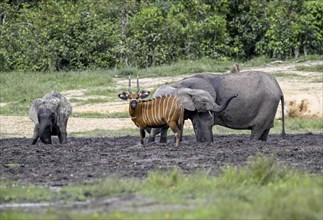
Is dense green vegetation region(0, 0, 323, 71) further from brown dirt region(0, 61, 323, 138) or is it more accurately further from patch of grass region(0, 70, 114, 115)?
brown dirt region(0, 61, 323, 138)

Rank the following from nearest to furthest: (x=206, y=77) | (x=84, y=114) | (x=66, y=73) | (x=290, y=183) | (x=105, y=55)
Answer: (x=290, y=183), (x=206, y=77), (x=84, y=114), (x=66, y=73), (x=105, y=55)

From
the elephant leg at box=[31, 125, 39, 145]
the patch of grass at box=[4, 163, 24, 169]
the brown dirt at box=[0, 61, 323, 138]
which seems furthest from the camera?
the brown dirt at box=[0, 61, 323, 138]

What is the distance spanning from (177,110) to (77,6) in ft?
71.5

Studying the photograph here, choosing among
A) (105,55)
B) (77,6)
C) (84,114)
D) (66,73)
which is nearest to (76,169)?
(84,114)

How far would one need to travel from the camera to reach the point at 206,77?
19.9 m

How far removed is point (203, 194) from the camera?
1095cm

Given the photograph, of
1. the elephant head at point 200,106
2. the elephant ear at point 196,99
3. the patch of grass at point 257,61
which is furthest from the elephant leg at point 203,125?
the patch of grass at point 257,61

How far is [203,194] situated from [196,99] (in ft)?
25.6

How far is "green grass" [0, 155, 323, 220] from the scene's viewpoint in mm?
9414

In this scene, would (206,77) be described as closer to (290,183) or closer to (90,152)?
(90,152)

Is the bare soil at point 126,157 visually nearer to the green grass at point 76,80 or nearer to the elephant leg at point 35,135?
the elephant leg at point 35,135

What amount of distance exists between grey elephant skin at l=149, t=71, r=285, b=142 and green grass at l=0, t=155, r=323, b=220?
6985 mm

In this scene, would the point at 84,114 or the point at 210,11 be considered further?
the point at 210,11

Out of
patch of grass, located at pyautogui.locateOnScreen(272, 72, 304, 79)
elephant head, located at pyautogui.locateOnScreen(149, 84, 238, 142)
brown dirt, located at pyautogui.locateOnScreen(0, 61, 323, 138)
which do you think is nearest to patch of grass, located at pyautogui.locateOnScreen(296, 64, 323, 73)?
patch of grass, located at pyautogui.locateOnScreen(272, 72, 304, 79)
